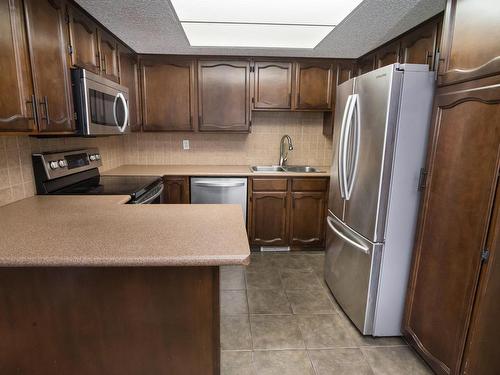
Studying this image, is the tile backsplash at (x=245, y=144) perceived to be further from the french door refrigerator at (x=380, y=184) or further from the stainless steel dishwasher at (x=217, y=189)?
the french door refrigerator at (x=380, y=184)

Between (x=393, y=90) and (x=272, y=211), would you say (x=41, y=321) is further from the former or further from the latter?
(x=272, y=211)

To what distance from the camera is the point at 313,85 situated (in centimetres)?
318

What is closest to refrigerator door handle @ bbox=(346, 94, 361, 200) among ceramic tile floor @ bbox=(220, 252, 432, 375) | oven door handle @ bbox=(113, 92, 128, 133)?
ceramic tile floor @ bbox=(220, 252, 432, 375)

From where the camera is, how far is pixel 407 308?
71.5 inches

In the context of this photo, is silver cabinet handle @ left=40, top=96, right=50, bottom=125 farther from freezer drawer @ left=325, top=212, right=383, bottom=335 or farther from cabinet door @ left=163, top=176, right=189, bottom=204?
freezer drawer @ left=325, top=212, right=383, bottom=335

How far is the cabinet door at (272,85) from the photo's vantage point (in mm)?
3141

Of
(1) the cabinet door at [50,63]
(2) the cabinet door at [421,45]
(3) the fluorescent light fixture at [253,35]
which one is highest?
(3) the fluorescent light fixture at [253,35]

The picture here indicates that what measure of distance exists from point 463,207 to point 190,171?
2387 millimetres

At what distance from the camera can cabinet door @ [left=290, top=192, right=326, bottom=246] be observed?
3.16 meters

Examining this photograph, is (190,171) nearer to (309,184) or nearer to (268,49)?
(309,184)

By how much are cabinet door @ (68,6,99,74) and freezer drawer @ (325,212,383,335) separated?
6.91 feet

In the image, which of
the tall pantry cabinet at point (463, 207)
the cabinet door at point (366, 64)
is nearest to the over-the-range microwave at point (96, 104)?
the tall pantry cabinet at point (463, 207)

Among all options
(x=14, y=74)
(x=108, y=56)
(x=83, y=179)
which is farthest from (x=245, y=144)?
(x=14, y=74)

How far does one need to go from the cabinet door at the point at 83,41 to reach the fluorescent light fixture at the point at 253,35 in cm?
66
